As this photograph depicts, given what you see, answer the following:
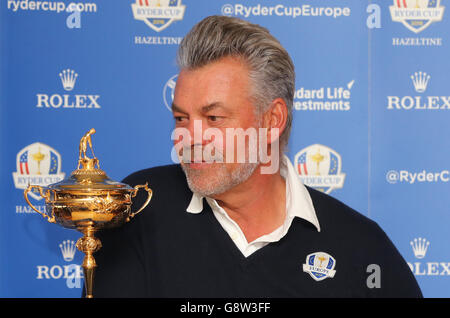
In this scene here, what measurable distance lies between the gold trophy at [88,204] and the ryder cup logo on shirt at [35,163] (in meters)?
0.79

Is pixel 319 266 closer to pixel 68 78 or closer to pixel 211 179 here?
pixel 211 179

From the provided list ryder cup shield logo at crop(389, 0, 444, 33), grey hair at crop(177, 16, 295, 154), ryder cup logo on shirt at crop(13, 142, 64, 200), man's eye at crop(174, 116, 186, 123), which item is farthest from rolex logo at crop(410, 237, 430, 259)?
ryder cup logo on shirt at crop(13, 142, 64, 200)

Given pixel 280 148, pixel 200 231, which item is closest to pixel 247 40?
pixel 280 148

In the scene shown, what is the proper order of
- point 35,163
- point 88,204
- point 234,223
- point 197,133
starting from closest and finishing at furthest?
point 88,204, point 197,133, point 234,223, point 35,163

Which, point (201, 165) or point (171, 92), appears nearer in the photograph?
point (201, 165)

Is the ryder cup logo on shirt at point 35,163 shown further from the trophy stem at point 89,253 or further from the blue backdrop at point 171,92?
the trophy stem at point 89,253

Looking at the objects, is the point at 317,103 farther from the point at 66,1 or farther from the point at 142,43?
the point at 66,1

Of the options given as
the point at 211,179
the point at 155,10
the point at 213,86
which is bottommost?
the point at 211,179

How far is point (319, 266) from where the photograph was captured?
1631 mm

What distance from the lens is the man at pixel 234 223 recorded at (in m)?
1.58

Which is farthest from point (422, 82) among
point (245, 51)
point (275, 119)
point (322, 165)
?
point (245, 51)

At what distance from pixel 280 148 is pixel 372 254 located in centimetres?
46

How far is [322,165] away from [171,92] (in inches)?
28.2

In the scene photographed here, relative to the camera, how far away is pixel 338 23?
2.25 m
